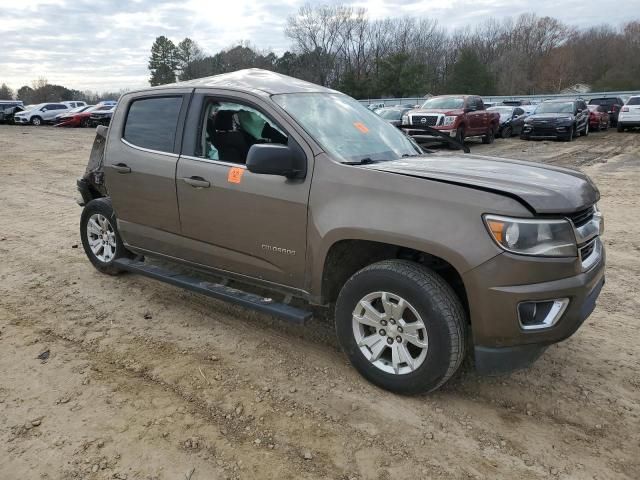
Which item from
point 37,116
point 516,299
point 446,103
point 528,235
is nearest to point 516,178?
point 528,235

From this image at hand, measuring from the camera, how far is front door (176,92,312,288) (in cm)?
345

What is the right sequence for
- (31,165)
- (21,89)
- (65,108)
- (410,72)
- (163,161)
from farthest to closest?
(21,89) → (410,72) → (65,108) → (31,165) → (163,161)

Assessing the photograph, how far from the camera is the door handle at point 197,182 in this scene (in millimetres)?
3839

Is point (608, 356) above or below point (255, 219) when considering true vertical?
below

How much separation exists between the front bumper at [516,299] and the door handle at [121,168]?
3126 mm

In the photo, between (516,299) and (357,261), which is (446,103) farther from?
(516,299)

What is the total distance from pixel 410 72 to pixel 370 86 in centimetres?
535

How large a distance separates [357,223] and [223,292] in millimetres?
1367

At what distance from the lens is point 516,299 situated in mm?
2699

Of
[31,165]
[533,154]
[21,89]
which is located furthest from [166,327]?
[21,89]

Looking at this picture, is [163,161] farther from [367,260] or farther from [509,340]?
[509,340]

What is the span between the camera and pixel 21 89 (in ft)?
277

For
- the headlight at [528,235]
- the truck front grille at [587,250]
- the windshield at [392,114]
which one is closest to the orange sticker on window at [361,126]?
the headlight at [528,235]

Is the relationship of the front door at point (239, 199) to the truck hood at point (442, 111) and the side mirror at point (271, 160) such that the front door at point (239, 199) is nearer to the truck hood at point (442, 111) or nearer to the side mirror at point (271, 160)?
the side mirror at point (271, 160)
